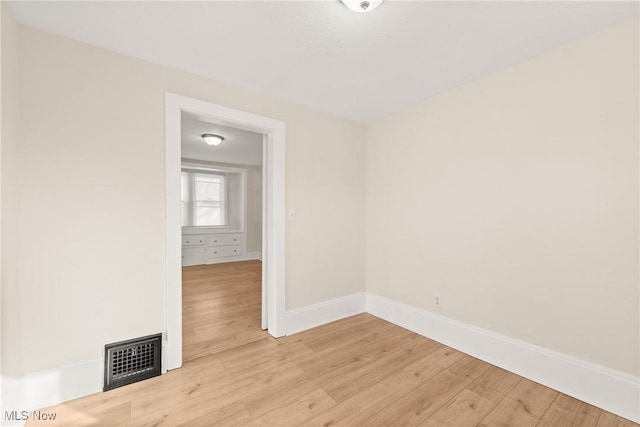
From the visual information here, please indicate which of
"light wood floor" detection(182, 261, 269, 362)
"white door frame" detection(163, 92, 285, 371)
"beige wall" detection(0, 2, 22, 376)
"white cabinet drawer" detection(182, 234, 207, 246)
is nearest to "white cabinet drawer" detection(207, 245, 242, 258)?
"white cabinet drawer" detection(182, 234, 207, 246)

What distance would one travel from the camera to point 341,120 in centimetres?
323

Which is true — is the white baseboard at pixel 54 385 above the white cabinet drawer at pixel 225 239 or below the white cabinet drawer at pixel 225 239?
below

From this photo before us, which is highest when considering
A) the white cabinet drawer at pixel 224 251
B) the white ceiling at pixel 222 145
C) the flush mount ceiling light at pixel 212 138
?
the white ceiling at pixel 222 145

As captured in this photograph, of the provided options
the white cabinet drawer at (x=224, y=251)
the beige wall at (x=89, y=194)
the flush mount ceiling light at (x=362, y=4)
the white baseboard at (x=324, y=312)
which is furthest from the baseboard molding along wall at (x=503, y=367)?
the white cabinet drawer at (x=224, y=251)

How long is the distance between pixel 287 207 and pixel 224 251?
4.77m

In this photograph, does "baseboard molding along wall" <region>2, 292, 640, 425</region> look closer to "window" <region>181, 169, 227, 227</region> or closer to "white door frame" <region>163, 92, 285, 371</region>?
"white door frame" <region>163, 92, 285, 371</region>

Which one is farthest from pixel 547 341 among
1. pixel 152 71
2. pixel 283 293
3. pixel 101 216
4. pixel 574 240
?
pixel 152 71

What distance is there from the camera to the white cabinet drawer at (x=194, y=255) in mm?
6345

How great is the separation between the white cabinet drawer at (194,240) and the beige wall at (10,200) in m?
4.88

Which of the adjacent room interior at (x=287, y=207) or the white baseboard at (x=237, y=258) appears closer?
the adjacent room interior at (x=287, y=207)

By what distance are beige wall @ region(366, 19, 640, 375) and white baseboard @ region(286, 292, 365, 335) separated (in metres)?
0.67

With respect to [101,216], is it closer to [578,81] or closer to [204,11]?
[204,11]

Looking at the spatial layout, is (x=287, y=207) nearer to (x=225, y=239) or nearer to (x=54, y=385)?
(x=54, y=385)

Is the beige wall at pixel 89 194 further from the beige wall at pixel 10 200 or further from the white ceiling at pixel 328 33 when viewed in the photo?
the white ceiling at pixel 328 33
